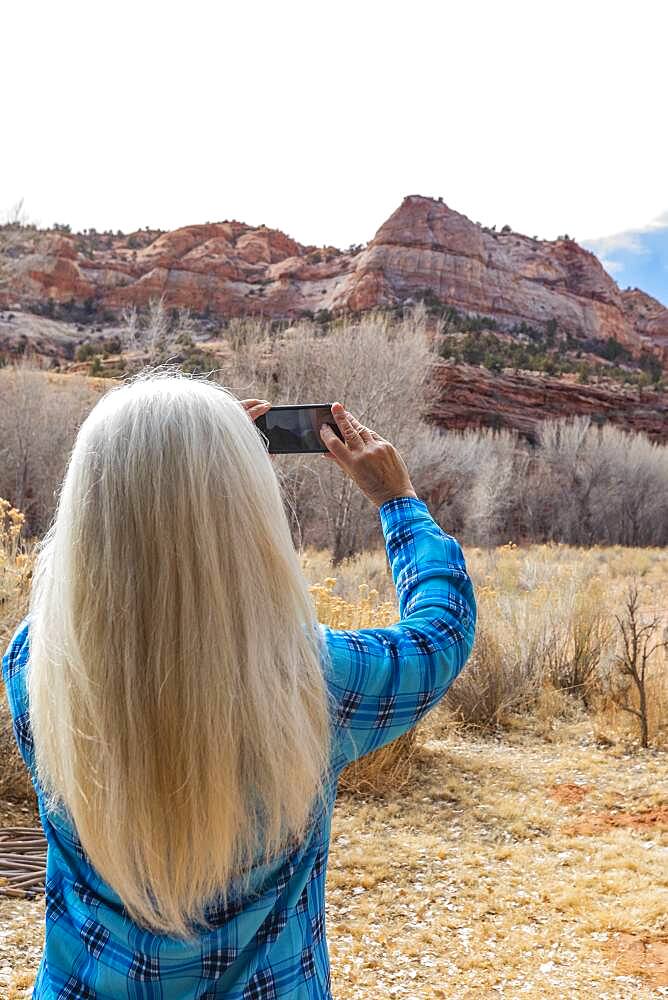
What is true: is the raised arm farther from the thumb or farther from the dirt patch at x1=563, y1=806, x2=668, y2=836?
the dirt patch at x1=563, y1=806, x2=668, y2=836

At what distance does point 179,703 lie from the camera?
859 millimetres

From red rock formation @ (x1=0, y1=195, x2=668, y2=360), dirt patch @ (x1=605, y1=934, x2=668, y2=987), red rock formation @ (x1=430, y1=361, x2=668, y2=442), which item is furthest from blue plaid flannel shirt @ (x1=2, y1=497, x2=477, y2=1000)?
red rock formation @ (x1=0, y1=195, x2=668, y2=360)

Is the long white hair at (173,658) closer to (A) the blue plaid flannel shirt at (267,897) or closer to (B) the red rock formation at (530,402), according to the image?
(A) the blue plaid flannel shirt at (267,897)

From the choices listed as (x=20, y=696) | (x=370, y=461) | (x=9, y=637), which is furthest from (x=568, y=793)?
(x=20, y=696)

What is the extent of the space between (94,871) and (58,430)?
1861 cm

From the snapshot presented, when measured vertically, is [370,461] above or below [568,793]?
above

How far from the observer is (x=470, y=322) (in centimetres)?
4781

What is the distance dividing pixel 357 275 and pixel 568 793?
55171mm

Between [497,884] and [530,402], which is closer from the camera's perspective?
[497,884]

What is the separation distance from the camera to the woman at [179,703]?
862mm

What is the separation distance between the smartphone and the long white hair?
39 centimetres

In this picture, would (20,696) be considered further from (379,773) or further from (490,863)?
(379,773)

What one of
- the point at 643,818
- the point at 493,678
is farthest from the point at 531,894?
the point at 493,678

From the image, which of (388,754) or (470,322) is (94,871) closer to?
(388,754)
